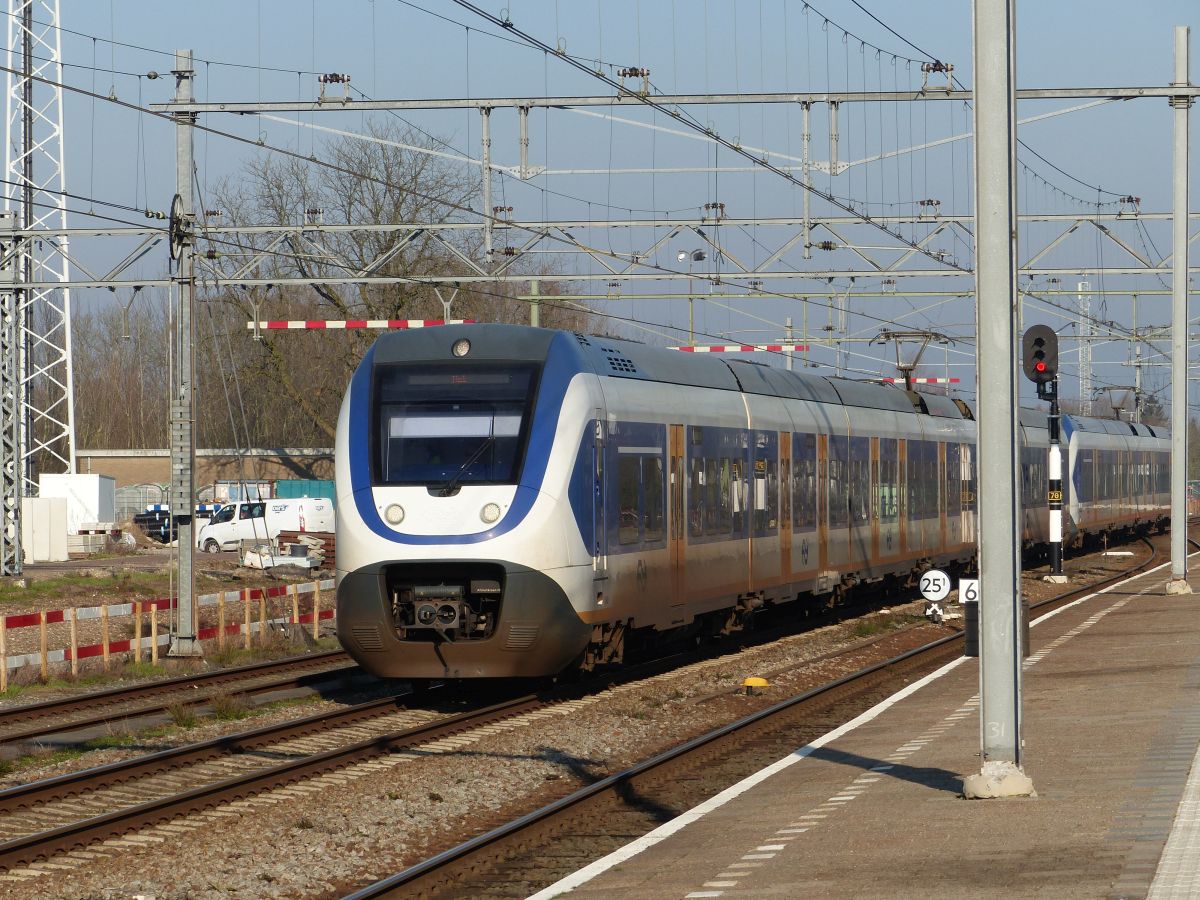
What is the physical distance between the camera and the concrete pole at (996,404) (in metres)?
10.1

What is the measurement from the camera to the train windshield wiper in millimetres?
15547

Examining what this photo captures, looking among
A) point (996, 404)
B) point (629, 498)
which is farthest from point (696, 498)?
point (996, 404)

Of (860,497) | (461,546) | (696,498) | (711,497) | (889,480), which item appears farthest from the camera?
(889,480)

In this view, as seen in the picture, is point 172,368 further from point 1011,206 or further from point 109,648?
point 1011,206

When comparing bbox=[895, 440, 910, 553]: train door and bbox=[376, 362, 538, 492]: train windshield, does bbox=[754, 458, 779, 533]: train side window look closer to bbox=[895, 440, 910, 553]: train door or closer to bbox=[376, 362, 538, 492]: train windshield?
bbox=[376, 362, 538, 492]: train windshield

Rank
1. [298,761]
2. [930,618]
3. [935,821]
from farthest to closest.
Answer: [930,618] → [298,761] → [935,821]

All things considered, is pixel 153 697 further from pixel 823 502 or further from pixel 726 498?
pixel 823 502

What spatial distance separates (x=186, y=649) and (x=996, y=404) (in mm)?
14651

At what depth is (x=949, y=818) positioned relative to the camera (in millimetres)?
9578

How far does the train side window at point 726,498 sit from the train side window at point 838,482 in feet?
16.3

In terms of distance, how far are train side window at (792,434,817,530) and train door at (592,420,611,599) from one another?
7.33 meters

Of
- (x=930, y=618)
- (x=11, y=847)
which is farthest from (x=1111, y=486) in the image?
(x=11, y=847)

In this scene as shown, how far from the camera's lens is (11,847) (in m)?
10.0

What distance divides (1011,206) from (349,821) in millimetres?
5639
